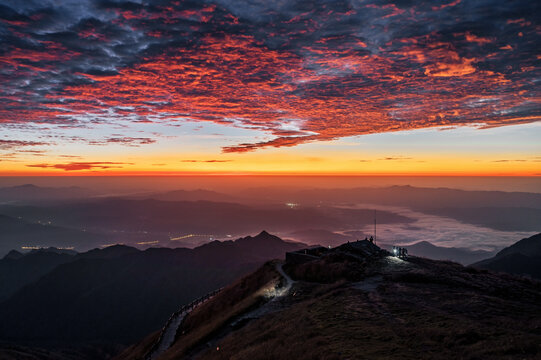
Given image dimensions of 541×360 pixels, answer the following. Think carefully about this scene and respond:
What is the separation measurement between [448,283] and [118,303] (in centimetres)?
19887

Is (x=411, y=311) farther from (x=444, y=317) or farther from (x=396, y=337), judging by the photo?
(x=396, y=337)

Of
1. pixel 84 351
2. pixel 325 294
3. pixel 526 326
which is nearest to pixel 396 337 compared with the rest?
pixel 526 326

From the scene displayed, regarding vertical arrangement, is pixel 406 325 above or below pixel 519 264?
above

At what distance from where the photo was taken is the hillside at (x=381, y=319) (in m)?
14.7

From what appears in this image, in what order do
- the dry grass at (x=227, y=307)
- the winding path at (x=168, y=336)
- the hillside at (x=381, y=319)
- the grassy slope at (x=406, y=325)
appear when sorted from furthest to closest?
the winding path at (x=168, y=336) → the dry grass at (x=227, y=307) → the hillside at (x=381, y=319) → the grassy slope at (x=406, y=325)

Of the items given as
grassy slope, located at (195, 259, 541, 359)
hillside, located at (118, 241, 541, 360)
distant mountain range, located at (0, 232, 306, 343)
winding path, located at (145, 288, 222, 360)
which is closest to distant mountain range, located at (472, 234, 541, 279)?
hillside, located at (118, 241, 541, 360)

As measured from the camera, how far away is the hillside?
48.3ft

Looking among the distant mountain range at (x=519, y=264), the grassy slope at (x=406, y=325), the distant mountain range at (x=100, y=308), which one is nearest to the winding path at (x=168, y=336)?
the grassy slope at (x=406, y=325)

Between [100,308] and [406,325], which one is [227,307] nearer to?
[406,325]

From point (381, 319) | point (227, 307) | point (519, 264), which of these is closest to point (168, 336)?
point (227, 307)

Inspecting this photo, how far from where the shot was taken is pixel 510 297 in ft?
82.0

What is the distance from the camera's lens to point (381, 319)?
19.4 metres

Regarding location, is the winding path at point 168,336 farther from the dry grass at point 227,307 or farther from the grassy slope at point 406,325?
the grassy slope at point 406,325

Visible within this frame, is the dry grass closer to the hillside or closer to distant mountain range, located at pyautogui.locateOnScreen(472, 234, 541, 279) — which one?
the hillside
